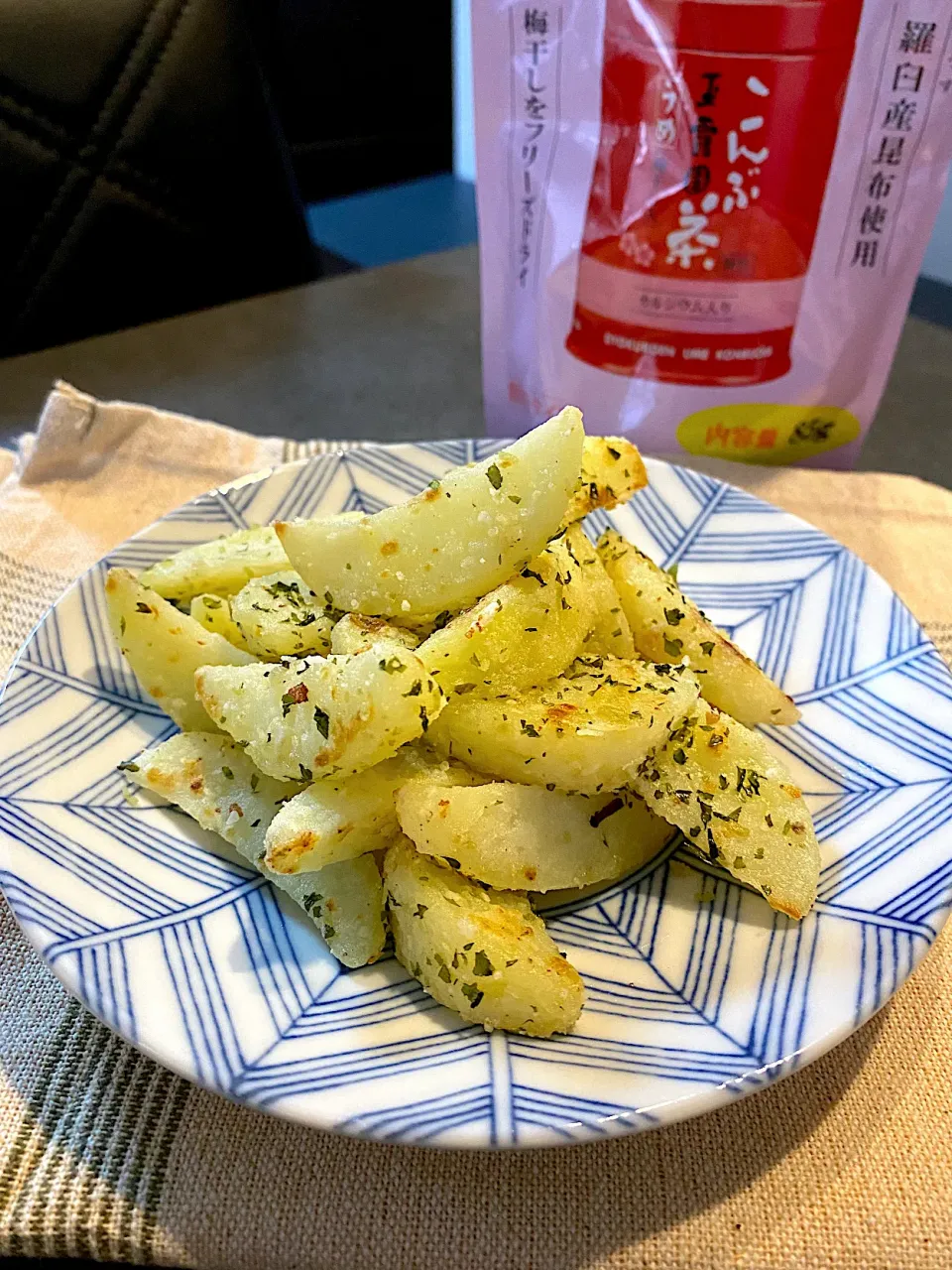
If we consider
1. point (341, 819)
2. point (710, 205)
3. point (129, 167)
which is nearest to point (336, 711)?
point (341, 819)

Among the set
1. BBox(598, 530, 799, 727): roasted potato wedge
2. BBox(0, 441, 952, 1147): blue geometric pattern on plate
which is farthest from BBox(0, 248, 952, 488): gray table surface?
BBox(598, 530, 799, 727): roasted potato wedge

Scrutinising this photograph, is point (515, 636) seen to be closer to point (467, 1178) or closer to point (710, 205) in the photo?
point (467, 1178)

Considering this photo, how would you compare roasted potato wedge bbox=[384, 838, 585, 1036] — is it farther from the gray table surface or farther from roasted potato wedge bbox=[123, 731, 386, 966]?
the gray table surface

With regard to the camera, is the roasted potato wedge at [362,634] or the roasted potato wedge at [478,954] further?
the roasted potato wedge at [362,634]

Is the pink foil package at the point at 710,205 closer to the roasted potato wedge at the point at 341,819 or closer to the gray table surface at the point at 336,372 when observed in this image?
the gray table surface at the point at 336,372

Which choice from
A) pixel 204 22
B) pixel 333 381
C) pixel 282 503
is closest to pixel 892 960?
pixel 282 503

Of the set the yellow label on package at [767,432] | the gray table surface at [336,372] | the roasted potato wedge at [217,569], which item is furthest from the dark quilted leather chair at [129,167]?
the roasted potato wedge at [217,569]

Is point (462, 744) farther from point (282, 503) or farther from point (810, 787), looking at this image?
point (282, 503)
